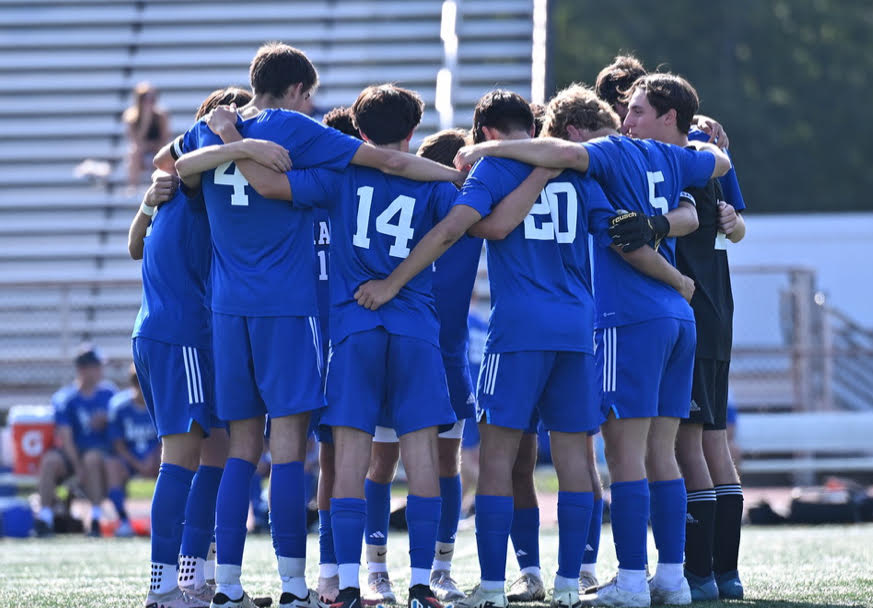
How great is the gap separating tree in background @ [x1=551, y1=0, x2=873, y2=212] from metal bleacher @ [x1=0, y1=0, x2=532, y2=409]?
14192 mm

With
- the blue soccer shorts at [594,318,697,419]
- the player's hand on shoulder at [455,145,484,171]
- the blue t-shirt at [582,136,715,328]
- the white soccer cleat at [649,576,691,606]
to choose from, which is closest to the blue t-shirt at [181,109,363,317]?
the player's hand on shoulder at [455,145,484,171]

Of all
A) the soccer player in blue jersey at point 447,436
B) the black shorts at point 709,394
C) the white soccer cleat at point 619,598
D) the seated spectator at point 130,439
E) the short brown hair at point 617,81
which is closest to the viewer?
the white soccer cleat at point 619,598

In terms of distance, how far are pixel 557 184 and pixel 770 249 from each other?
1134 cm

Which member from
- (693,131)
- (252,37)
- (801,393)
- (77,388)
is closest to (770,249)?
(801,393)

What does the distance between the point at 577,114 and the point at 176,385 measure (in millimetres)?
1942

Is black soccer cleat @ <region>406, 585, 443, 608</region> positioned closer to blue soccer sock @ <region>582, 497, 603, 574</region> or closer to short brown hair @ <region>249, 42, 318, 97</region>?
blue soccer sock @ <region>582, 497, 603, 574</region>

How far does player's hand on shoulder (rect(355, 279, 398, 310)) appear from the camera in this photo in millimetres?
4660

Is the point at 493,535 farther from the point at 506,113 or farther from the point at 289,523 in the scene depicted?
the point at 506,113

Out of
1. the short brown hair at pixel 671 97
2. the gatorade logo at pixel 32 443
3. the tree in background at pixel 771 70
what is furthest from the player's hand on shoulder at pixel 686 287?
the tree in background at pixel 771 70

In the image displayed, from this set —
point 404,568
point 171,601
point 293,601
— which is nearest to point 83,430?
point 404,568

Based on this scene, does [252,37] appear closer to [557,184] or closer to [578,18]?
[557,184]

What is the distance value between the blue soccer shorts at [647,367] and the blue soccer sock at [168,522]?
1668 millimetres

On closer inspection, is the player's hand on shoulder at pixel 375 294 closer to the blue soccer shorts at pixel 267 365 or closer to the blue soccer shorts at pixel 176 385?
the blue soccer shorts at pixel 267 365

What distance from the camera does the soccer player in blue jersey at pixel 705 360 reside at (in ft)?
17.2
